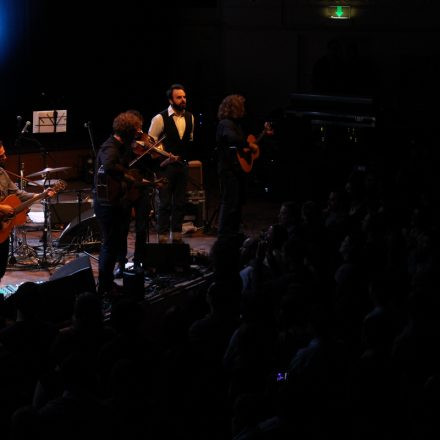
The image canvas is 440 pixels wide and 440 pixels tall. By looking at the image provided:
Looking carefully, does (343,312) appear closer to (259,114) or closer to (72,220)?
(72,220)

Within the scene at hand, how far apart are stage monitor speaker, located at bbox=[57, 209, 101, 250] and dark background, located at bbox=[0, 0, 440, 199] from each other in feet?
20.3

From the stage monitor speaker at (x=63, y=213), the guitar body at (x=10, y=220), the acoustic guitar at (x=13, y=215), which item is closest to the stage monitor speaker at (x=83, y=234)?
the stage monitor speaker at (x=63, y=213)

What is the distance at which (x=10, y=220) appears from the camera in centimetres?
1089

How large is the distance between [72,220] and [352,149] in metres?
5.45

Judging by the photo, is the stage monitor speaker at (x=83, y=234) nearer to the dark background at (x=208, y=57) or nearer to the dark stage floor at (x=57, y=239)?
the dark stage floor at (x=57, y=239)

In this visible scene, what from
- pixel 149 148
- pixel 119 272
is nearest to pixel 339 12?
pixel 149 148

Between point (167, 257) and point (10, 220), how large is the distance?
6.05 feet

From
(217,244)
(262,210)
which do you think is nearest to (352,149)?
(262,210)

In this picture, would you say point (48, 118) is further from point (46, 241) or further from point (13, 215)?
point (13, 215)

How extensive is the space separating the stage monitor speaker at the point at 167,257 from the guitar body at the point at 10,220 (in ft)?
4.83

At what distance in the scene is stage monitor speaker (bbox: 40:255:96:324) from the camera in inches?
363

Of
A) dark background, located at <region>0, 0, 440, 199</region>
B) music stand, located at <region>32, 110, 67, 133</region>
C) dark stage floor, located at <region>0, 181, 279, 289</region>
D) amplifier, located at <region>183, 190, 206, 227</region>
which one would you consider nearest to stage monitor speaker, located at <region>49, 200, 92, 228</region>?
dark stage floor, located at <region>0, 181, 279, 289</region>

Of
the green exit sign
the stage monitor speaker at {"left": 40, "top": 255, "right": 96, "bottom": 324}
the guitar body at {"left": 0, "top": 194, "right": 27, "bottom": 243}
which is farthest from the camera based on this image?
the green exit sign

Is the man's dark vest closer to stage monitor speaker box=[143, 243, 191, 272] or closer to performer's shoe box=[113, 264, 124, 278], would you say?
stage monitor speaker box=[143, 243, 191, 272]
